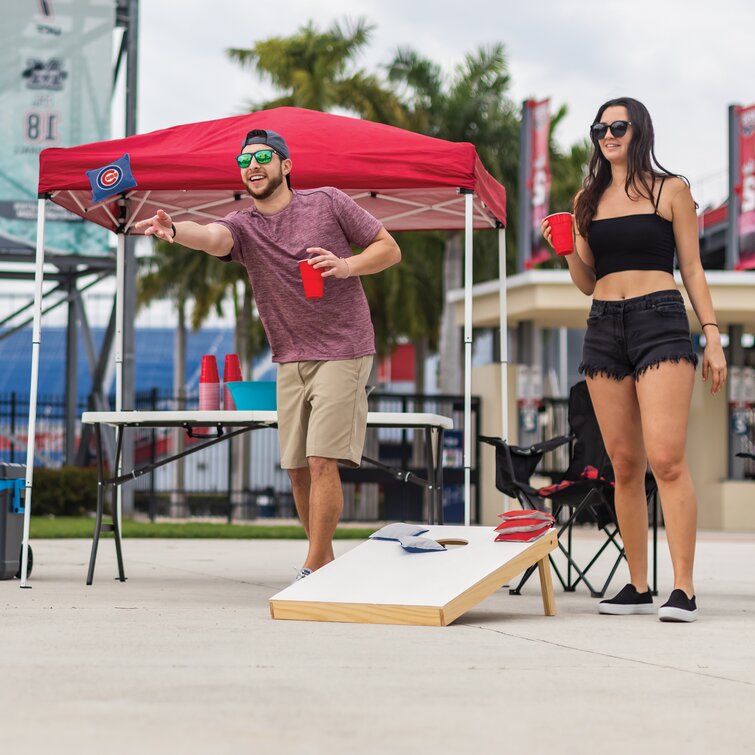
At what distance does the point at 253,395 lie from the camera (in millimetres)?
6430

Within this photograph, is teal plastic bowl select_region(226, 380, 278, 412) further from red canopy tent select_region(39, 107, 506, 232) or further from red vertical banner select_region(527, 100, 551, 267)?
red vertical banner select_region(527, 100, 551, 267)

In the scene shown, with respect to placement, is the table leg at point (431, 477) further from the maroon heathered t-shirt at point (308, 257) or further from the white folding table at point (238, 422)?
the maroon heathered t-shirt at point (308, 257)

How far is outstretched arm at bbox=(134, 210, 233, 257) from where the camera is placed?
512 cm

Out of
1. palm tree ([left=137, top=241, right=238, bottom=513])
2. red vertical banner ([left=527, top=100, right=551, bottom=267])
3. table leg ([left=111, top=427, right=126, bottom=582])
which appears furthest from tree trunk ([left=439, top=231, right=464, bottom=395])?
table leg ([left=111, top=427, right=126, bottom=582])

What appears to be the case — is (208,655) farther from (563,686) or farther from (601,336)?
(601,336)

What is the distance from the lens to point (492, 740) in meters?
2.62

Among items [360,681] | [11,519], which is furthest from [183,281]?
[360,681]

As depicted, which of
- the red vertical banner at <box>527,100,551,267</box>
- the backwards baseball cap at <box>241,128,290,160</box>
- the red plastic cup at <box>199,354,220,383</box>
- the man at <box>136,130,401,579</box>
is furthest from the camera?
the red vertical banner at <box>527,100,551,267</box>

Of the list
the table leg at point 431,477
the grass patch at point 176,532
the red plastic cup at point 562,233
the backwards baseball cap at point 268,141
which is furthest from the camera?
the grass patch at point 176,532

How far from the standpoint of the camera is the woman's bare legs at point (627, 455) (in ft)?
17.2

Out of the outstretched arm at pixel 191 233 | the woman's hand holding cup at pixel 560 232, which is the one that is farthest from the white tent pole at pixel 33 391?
the woman's hand holding cup at pixel 560 232

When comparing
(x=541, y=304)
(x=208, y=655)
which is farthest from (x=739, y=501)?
(x=208, y=655)

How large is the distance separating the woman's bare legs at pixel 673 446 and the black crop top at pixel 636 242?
17.2 inches

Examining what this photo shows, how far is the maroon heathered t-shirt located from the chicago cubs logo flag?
755mm
